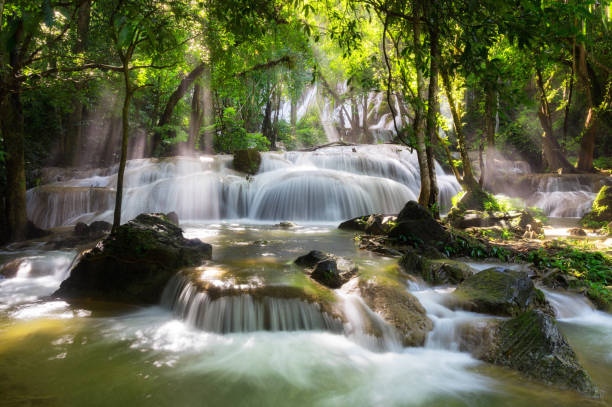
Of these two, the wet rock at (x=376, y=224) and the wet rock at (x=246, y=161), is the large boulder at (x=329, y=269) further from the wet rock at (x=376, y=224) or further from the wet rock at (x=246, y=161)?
the wet rock at (x=246, y=161)

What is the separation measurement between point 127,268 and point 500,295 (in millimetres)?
4968

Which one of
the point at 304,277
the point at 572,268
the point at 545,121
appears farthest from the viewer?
the point at 545,121

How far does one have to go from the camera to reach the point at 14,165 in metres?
7.30

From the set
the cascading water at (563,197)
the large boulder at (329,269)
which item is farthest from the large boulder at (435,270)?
the cascading water at (563,197)

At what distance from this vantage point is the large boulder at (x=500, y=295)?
3.74 metres

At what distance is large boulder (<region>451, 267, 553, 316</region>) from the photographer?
3.74 metres

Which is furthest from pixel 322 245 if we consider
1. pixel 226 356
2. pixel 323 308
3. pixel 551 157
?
pixel 551 157

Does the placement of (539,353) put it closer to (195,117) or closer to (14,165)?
(14,165)

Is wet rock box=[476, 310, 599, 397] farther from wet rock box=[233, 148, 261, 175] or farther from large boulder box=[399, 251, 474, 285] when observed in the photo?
wet rock box=[233, 148, 261, 175]

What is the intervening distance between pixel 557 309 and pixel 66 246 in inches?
353

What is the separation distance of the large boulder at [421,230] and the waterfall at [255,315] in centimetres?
363

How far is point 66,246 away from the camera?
23.1 feet

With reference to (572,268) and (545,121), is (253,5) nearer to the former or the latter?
(572,268)

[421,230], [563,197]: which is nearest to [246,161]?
[421,230]
